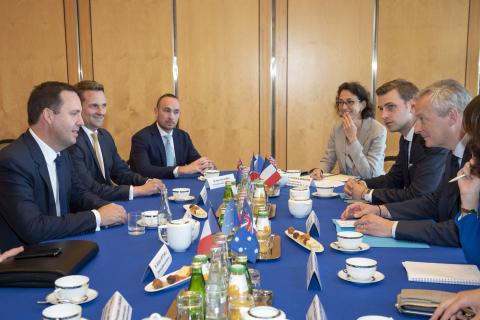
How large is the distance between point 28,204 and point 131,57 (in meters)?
3.86

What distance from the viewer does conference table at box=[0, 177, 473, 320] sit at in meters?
1.31

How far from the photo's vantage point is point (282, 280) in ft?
4.97

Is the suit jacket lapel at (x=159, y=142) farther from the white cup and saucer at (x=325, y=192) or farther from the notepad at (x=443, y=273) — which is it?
the notepad at (x=443, y=273)

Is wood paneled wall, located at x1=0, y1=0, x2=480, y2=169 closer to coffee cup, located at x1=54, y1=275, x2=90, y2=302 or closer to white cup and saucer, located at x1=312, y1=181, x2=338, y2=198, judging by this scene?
white cup and saucer, located at x1=312, y1=181, x2=338, y2=198

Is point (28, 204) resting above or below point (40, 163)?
below

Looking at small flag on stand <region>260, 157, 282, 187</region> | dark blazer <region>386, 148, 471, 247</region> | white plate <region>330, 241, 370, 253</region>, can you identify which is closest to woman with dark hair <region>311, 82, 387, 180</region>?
small flag on stand <region>260, 157, 282, 187</region>

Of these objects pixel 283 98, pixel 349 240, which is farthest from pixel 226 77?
pixel 349 240

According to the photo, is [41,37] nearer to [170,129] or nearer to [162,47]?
[162,47]

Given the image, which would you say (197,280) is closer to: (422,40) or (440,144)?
(440,144)

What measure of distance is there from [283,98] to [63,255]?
4278 millimetres

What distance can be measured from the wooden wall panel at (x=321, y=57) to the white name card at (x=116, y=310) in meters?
4.63

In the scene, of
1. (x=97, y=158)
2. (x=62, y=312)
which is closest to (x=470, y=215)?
(x=62, y=312)

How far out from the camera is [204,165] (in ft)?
12.4

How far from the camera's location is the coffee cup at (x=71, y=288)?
133cm
